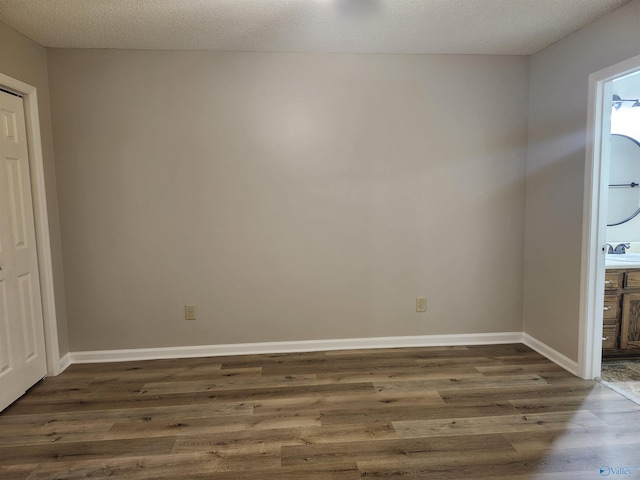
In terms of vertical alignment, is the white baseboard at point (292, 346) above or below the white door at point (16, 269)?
below

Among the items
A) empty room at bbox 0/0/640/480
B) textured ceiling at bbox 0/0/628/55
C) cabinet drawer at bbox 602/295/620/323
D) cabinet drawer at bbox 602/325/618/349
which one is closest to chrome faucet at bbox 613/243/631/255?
empty room at bbox 0/0/640/480

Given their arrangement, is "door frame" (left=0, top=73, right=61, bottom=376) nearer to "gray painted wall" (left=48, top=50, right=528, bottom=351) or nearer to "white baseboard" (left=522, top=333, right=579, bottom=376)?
"gray painted wall" (left=48, top=50, right=528, bottom=351)

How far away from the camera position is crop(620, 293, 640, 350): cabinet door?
9.78 ft

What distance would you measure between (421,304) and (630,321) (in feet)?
5.18

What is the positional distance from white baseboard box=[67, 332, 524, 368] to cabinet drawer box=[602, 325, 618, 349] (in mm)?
615

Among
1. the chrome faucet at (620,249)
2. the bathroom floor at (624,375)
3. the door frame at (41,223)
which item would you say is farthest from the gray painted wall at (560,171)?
the door frame at (41,223)

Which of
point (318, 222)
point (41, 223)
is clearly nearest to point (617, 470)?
point (318, 222)

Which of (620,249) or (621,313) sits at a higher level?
(620,249)

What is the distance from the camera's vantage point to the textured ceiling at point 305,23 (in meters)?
2.29

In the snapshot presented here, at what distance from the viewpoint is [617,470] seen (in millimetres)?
1857

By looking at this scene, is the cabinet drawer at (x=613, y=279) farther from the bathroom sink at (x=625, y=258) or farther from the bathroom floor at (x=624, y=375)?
the bathroom floor at (x=624, y=375)

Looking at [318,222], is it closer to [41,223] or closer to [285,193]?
[285,193]

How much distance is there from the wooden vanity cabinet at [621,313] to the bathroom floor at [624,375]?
0.09 metres

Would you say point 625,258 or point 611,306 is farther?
point 625,258
